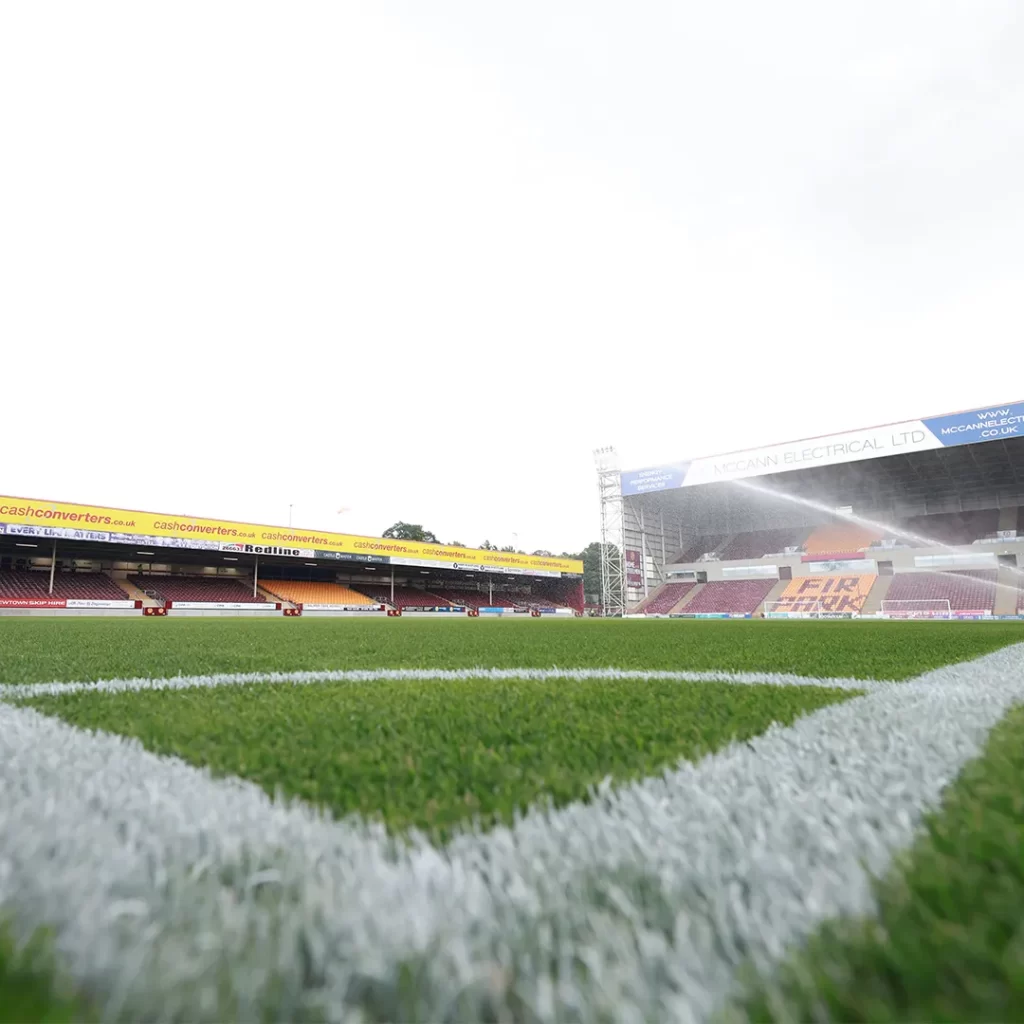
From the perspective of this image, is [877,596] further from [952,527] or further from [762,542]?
[762,542]

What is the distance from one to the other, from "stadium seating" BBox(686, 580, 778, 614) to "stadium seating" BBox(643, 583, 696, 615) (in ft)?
2.71

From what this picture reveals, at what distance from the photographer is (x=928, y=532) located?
90.4ft

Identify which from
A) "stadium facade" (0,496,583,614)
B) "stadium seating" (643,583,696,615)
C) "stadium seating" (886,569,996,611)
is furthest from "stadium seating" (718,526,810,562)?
"stadium facade" (0,496,583,614)

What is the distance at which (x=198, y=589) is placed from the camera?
26781 millimetres

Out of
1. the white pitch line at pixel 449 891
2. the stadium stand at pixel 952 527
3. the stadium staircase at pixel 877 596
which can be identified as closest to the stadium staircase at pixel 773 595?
→ the stadium staircase at pixel 877 596

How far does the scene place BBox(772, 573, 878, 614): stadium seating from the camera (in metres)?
25.7

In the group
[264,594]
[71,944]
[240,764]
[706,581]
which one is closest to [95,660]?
[240,764]

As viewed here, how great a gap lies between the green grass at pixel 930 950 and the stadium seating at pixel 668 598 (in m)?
30.0

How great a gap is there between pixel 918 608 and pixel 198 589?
27709mm

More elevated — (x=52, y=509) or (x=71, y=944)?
(x=52, y=509)

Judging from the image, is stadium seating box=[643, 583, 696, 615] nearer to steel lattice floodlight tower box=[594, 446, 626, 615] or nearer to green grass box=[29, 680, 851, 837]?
steel lattice floodlight tower box=[594, 446, 626, 615]

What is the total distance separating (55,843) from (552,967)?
0.67m

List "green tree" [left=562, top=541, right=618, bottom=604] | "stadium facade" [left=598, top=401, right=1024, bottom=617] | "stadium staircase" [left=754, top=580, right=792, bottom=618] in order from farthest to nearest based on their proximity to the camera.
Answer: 1. "green tree" [left=562, top=541, right=618, bottom=604]
2. "stadium staircase" [left=754, top=580, right=792, bottom=618]
3. "stadium facade" [left=598, top=401, right=1024, bottom=617]

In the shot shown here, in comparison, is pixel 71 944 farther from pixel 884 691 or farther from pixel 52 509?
pixel 52 509
